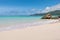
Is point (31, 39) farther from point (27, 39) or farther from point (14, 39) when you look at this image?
point (14, 39)

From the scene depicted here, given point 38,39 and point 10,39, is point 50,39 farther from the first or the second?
point 10,39

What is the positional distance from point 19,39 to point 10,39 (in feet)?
0.88

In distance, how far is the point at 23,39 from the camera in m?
4.46

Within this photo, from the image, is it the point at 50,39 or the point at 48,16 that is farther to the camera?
the point at 48,16

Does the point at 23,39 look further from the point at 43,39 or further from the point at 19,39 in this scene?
the point at 43,39

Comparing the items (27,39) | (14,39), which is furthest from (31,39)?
(14,39)

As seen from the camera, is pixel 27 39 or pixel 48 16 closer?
pixel 27 39

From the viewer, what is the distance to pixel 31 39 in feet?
14.6

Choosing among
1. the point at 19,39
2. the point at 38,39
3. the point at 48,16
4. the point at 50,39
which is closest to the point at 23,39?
the point at 19,39

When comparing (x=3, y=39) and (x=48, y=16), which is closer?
(x=3, y=39)

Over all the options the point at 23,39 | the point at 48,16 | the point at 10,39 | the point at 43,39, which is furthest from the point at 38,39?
the point at 48,16

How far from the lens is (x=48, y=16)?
73.2 feet

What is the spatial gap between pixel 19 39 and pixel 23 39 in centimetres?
12

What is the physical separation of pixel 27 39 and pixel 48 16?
18.1 m
